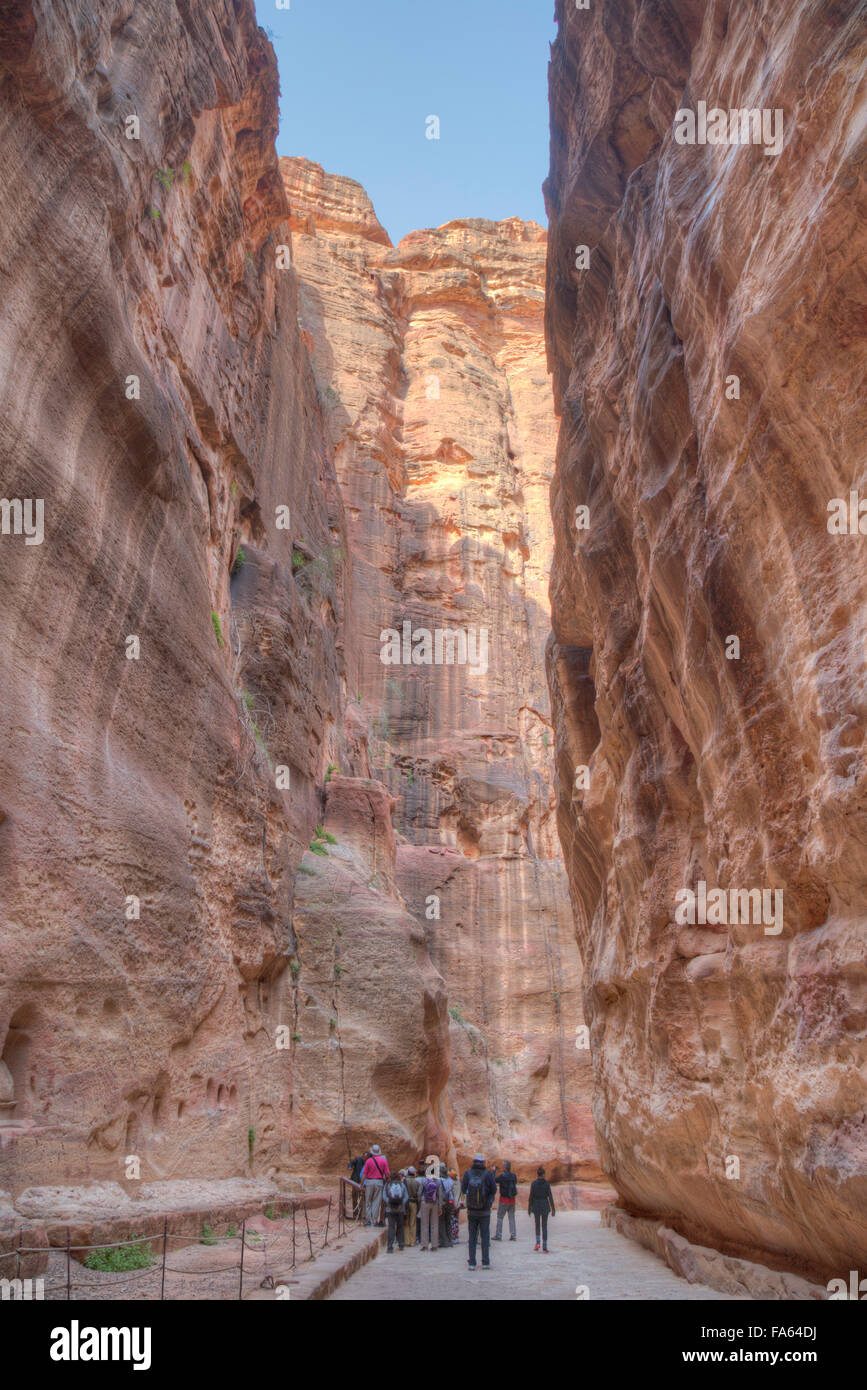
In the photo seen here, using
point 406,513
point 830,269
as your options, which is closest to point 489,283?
point 406,513

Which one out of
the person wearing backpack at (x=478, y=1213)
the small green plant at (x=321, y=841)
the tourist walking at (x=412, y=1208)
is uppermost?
the small green plant at (x=321, y=841)

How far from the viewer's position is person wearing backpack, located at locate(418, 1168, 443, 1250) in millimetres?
14453

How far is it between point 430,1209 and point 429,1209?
0.7 inches

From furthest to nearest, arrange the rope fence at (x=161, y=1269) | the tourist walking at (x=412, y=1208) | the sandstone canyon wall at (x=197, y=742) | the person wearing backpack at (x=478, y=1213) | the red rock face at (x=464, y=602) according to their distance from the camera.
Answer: the red rock face at (x=464, y=602)
the tourist walking at (x=412, y=1208)
the person wearing backpack at (x=478, y=1213)
the sandstone canyon wall at (x=197, y=742)
the rope fence at (x=161, y=1269)

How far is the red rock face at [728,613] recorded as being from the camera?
24.4ft

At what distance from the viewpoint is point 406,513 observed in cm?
5038

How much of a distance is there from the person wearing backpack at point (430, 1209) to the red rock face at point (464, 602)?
875 cm

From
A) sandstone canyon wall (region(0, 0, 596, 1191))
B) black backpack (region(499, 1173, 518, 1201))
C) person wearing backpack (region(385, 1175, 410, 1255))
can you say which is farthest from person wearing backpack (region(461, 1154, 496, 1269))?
sandstone canyon wall (region(0, 0, 596, 1191))

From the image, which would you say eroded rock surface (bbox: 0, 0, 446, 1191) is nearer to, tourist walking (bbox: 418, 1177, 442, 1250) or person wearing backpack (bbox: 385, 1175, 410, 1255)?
person wearing backpack (bbox: 385, 1175, 410, 1255)

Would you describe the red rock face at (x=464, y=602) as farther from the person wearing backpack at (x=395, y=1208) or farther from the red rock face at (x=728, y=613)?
the red rock face at (x=728, y=613)

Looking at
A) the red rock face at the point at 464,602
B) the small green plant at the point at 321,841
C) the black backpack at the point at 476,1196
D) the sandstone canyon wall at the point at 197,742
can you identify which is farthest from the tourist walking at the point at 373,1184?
the small green plant at the point at 321,841

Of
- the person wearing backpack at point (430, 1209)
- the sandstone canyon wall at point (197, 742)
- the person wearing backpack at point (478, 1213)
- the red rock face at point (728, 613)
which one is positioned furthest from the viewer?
the person wearing backpack at point (430, 1209)

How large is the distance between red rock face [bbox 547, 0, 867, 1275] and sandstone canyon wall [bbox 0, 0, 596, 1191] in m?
6.04
